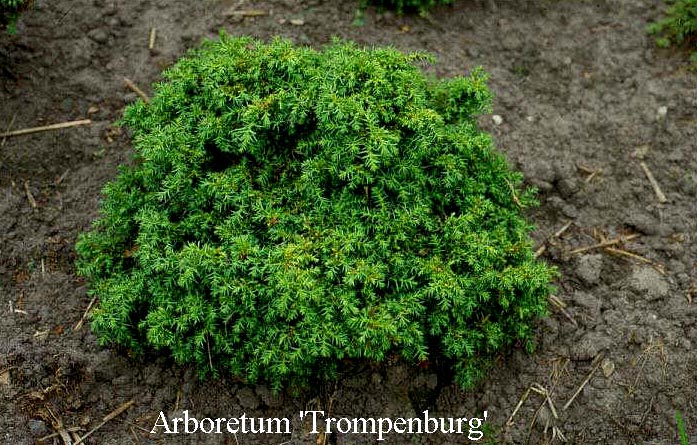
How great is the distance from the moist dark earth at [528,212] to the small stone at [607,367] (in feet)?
0.07

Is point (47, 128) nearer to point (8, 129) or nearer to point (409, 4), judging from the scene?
point (8, 129)

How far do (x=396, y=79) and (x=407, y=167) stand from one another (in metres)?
0.45

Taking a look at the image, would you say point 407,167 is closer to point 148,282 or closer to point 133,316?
point 148,282

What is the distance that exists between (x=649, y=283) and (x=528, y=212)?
0.81 meters

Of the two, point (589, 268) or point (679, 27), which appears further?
point (679, 27)

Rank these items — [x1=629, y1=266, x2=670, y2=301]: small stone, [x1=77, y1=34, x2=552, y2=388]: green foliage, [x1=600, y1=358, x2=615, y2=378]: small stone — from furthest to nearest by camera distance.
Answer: [x1=629, y1=266, x2=670, y2=301]: small stone < [x1=600, y1=358, x2=615, y2=378]: small stone < [x1=77, y1=34, x2=552, y2=388]: green foliage

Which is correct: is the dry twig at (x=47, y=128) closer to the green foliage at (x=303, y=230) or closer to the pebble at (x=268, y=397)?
the green foliage at (x=303, y=230)

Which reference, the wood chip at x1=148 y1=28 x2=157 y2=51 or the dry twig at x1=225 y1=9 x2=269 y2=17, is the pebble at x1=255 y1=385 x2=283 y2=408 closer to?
the wood chip at x1=148 y1=28 x2=157 y2=51

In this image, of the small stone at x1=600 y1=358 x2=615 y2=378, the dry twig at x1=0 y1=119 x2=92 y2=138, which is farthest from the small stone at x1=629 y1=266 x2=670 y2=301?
the dry twig at x1=0 y1=119 x2=92 y2=138

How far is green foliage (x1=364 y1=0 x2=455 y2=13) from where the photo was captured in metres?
4.94

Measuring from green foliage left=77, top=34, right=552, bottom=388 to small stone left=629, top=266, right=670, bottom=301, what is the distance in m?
0.89

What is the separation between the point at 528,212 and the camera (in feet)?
13.4

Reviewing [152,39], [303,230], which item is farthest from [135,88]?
[303,230]

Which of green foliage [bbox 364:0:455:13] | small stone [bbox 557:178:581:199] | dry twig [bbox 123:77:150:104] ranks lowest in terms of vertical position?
small stone [bbox 557:178:581:199]
